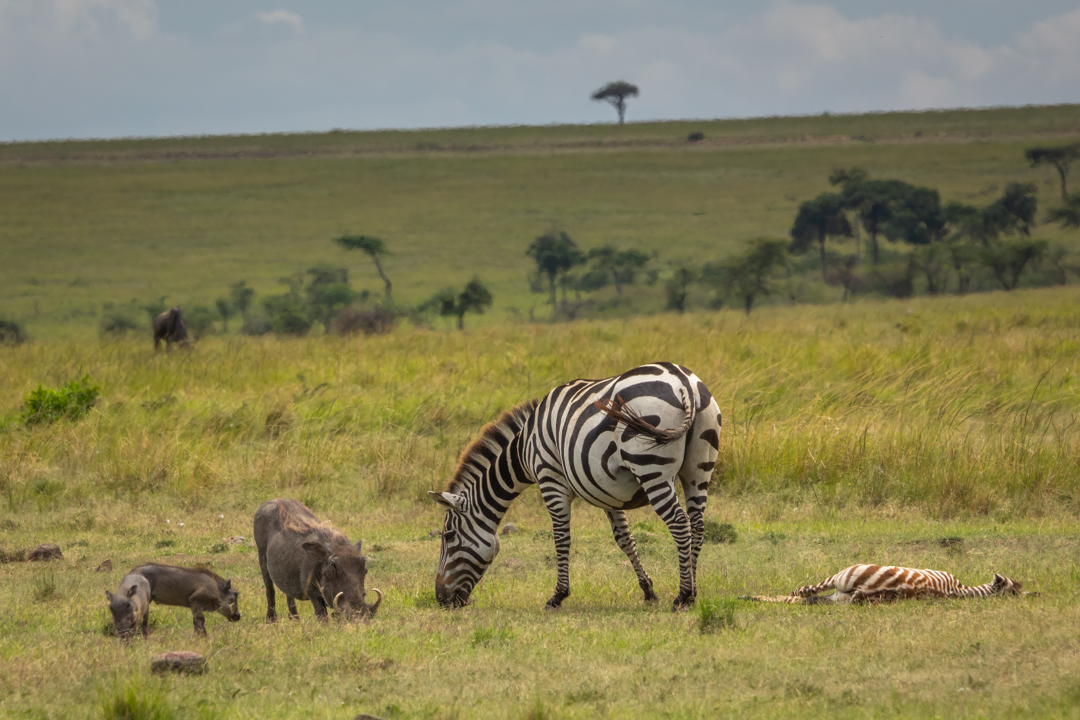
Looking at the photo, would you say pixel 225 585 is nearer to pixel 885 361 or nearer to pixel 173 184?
pixel 885 361

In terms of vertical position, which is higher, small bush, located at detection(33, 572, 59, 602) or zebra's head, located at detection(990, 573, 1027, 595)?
zebra's head, located at detection(990, 573, 1027, 595)

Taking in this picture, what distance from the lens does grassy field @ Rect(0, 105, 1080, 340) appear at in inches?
2160

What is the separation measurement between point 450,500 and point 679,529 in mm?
1639

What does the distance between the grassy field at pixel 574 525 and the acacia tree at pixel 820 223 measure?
30866 millimetres

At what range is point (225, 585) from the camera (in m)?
6.31

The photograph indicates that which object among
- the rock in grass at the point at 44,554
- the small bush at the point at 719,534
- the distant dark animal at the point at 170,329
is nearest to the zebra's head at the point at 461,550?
the small bush at the point at 719,534

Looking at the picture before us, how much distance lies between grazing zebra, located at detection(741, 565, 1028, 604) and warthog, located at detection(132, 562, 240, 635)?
3663mm

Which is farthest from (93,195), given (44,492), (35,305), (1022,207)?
(44,492)

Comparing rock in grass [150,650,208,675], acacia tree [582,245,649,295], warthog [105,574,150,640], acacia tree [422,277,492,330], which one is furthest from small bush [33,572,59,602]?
acacia tree [582,245,649,295]

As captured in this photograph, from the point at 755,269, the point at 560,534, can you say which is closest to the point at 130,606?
the point at 560,534

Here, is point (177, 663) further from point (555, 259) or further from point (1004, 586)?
point (555, 259)

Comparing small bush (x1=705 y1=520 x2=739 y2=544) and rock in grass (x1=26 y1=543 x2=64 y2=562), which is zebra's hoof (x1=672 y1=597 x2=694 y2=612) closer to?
small bush (x1=705 y1=520 x2=739 y2=544)

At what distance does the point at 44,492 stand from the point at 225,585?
242 inches

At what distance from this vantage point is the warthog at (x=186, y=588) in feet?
20.3
